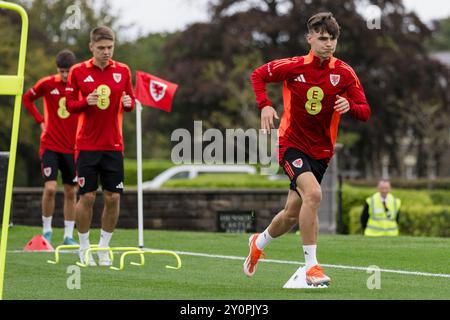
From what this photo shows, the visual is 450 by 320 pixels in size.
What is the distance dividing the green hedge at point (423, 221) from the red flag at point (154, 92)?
34.5 feet

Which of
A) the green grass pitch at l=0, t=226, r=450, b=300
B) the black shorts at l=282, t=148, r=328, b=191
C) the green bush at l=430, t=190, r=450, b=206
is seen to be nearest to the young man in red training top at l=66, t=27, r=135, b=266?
the green grass pitch at l=0, t=226, r=450, b=300

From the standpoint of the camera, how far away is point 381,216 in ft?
66.9

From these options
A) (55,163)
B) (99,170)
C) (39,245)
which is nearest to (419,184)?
→ (55,163)

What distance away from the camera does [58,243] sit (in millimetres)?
15008

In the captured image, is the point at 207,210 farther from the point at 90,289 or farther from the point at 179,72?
the point at 179,72

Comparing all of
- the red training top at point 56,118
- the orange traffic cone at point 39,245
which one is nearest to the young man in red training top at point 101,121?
the orange traffic cone at point 39,245

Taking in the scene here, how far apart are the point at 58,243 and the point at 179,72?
3604 cm

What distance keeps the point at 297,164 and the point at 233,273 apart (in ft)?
5.52

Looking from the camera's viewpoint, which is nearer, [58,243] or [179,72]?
[58,243]

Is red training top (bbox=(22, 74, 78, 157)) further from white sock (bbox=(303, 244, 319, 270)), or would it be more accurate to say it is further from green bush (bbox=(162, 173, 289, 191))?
green bush (bbox=(162, 173, 289, 191))

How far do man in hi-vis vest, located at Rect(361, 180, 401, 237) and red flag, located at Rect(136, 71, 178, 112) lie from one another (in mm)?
7684

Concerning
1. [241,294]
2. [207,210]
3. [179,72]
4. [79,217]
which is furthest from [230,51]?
[241,294]

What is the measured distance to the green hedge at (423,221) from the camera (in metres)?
23.0
